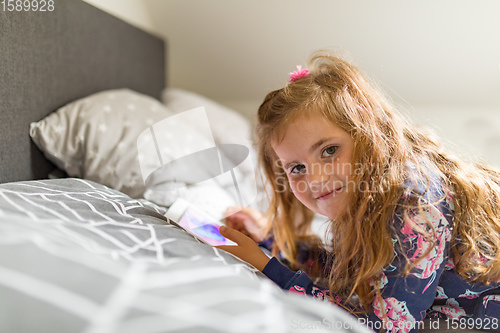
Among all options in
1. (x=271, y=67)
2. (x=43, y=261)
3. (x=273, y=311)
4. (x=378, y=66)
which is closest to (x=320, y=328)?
(x=273, y=311)

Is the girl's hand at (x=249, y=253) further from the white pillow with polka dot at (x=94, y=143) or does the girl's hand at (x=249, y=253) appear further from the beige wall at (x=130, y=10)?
the beige wall at (x=130, y=10)

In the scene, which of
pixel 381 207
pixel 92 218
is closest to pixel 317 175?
pixel 381 207

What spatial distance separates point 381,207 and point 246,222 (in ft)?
1.56

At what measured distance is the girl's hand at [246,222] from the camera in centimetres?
122

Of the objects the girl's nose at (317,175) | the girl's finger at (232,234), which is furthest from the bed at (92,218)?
the girl's nose at (317,175)

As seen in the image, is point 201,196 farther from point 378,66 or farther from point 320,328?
point 378,66

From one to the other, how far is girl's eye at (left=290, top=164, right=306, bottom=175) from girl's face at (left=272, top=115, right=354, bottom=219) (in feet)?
0.04

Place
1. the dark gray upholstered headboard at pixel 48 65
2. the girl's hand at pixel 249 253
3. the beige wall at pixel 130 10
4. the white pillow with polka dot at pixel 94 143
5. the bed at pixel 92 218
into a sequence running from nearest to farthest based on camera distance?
the bed at pixel 92 218 → the girl's hand at pixel 249 253 → the dark gray upholstered headboard at pixel 48 65 → the white pillow with polka dot at pixel 94 143 → the beige wall at pixel 130 10

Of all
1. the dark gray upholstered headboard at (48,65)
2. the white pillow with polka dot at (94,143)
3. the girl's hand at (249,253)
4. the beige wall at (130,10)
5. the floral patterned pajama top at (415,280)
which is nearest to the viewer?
the floral patterned pajama top at (415,280)

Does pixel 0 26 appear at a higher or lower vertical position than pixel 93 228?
higher

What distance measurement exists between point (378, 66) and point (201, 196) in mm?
1039

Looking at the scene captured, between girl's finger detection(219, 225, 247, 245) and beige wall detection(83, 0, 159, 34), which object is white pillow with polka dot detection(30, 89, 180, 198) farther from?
beige wall detection(83, 0, 159, 34)

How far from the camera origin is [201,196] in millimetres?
1196

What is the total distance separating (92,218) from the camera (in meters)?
0.77
